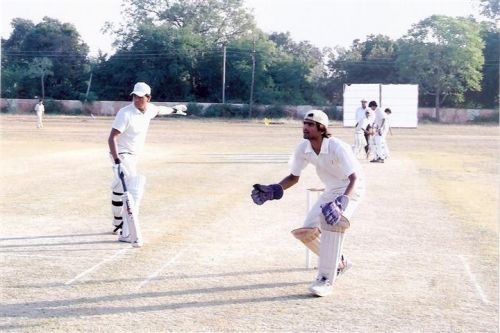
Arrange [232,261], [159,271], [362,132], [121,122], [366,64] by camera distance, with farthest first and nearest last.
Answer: [366,64]
[362,132]
[121,122]
[232,261]
[159,271]

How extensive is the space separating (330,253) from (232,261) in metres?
1.79

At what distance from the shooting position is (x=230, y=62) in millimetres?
72438

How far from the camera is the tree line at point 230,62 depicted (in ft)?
214

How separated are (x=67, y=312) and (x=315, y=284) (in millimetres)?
2330

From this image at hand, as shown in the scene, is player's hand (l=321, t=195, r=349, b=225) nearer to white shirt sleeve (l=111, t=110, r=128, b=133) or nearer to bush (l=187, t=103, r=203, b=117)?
white shirt sleeve (l=111, t=110, r=128, b=133)

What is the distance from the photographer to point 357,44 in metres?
79.4

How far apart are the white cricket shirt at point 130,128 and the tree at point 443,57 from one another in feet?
188

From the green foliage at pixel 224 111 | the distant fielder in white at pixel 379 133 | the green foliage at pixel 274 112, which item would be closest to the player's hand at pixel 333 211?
the distant fielder in white at pixel 379 133

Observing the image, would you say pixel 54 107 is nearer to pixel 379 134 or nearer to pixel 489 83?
pixel 489 83

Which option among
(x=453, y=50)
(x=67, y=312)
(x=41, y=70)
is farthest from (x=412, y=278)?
(x=41, y=70)

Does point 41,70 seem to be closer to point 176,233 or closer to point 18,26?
point 18,26

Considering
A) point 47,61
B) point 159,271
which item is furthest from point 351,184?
point 47,61

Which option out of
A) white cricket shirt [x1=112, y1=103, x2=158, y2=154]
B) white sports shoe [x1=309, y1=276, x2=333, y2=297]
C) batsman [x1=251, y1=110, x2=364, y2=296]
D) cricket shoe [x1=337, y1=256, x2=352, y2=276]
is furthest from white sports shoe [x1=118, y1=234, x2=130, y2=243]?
white sports shoe [x1=309, y1=276, x2=333, y2=297]

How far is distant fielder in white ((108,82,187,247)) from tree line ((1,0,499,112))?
58338 millimetres
